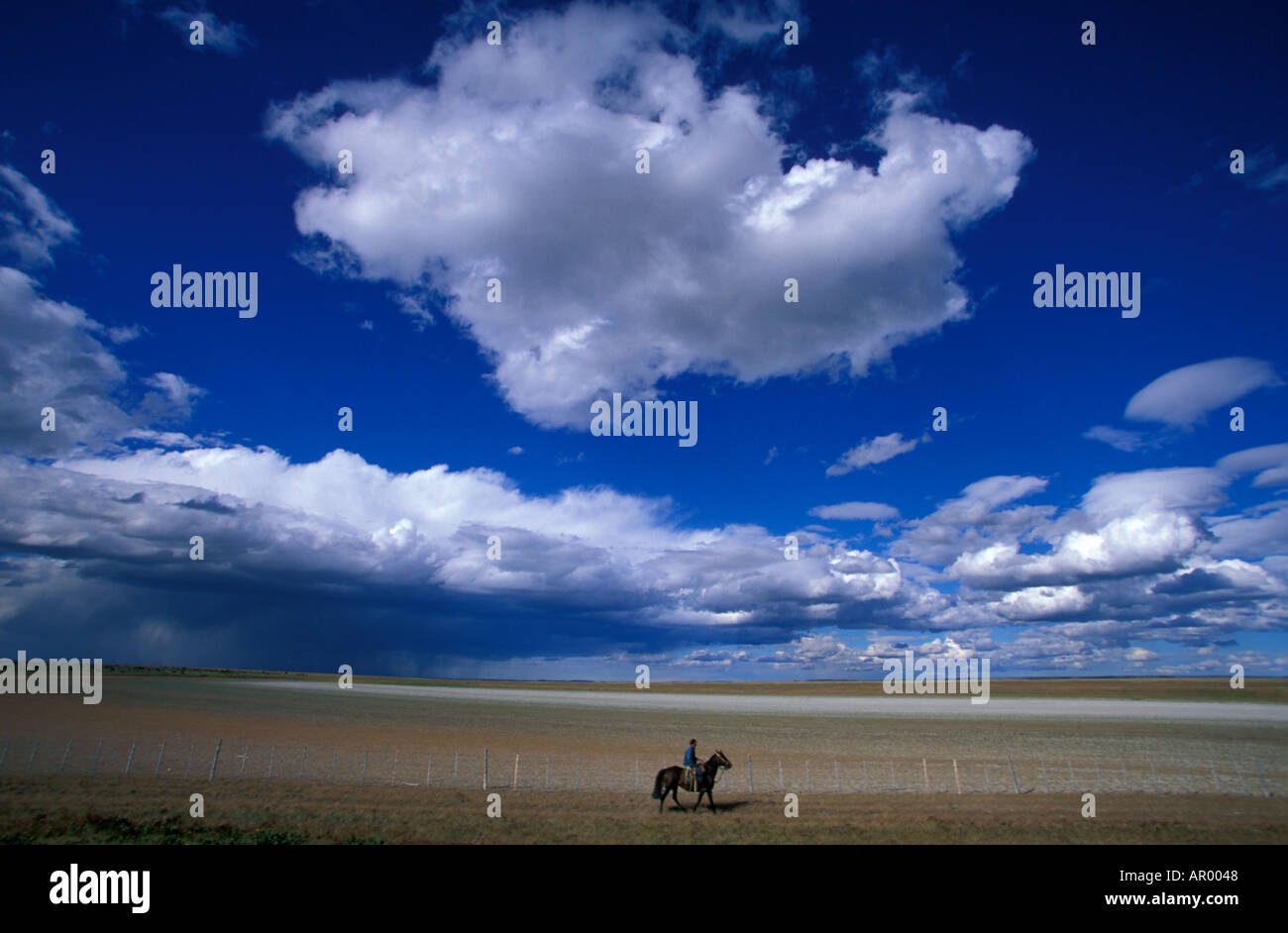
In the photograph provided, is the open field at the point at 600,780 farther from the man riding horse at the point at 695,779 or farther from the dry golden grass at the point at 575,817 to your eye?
the man riding horse at the point at 695,779

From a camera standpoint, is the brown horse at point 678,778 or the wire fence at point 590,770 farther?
the wire fence at point 590,770

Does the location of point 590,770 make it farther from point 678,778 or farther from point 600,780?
point 678,778

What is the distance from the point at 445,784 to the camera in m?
31.2

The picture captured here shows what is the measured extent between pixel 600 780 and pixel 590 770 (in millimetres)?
4814

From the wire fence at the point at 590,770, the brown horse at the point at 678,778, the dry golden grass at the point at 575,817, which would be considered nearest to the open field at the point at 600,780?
the dry golden grass at the point at 575,817

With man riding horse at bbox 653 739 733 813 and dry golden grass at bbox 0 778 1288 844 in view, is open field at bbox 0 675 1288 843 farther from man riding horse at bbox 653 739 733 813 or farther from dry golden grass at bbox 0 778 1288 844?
man riding horse at bbox 653 739 733 813

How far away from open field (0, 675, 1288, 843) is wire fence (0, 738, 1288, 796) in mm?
242

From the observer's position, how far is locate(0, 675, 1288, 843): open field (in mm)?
21234

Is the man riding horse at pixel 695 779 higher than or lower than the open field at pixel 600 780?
higher

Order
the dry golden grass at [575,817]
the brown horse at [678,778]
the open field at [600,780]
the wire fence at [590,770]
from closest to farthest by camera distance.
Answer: the dry golden grass at [575,817] → the open field at [600,780] → the brown horse at [678,778] → the wire fence at [590,770]

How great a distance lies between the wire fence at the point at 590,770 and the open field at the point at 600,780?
0.24 m

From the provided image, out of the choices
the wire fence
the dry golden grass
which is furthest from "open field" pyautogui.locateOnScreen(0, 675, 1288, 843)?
the wire fence

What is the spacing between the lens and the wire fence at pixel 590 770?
31734 mm
